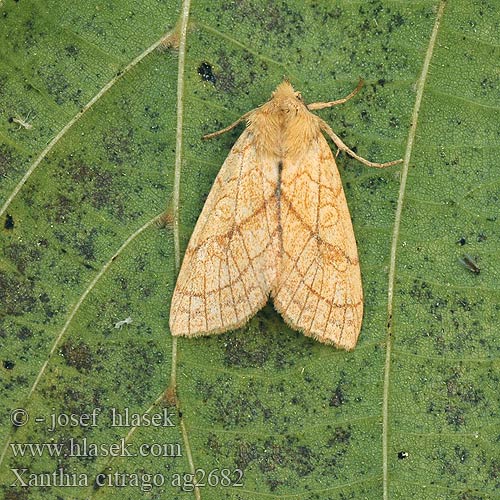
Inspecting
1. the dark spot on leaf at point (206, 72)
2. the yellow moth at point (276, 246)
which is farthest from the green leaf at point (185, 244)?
the yellow moth at point (276, 246)

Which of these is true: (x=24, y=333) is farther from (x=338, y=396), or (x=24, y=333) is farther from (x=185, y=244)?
(x=338, y=396)

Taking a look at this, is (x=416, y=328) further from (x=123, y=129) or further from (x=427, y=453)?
(x=123, y=129)

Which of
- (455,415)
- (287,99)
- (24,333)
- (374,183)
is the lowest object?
(455,415)

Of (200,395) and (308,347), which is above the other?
(308,347)

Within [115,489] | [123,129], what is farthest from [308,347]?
[123,129]

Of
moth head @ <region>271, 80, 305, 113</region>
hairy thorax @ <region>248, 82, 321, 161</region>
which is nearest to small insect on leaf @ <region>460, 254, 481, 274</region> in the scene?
hairy thorax @ <region>248, 82, 321, 161</region>

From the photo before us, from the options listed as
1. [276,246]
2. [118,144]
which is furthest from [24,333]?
[276,246]
